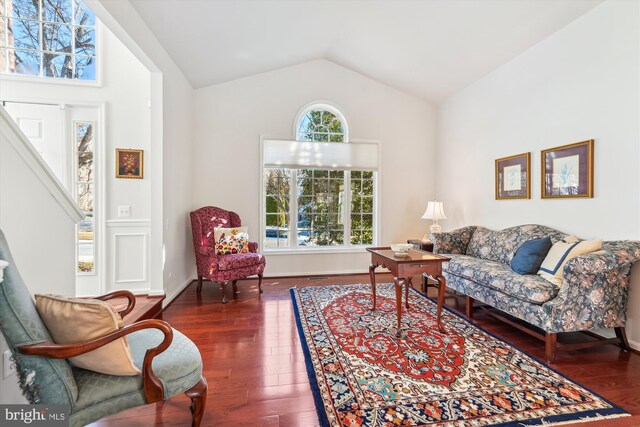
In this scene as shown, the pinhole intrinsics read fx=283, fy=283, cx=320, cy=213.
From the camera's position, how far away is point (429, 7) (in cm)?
302

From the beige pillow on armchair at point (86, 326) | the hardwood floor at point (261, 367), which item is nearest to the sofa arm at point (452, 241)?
the hardwood floor at point (261, 367)

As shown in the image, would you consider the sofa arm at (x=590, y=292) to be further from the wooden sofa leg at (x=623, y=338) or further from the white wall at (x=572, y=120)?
the white wall at (x=572, y=120)

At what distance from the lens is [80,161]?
10.6 ft

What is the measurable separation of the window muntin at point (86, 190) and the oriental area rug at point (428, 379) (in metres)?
2.51

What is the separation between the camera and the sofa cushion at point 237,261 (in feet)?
11.5

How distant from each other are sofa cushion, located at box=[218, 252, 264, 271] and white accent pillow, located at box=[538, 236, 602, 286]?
3.10 metres

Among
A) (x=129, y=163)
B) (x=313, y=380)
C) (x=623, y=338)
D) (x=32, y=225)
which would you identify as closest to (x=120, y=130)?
(x=129, y=163)

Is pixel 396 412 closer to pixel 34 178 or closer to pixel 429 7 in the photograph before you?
pixel 34 178

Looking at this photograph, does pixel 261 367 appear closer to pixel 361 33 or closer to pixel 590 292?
pixel 590 292

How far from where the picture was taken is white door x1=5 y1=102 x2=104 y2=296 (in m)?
3.14

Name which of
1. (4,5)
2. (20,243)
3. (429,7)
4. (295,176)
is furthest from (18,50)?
(429,7)

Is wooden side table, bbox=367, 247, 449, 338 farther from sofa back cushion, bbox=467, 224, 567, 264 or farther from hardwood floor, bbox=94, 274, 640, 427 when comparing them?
sofa back cushion, bbox=467, 224, 567, 264

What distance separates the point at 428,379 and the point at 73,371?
1983 millimetres

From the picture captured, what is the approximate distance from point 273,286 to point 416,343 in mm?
2297
